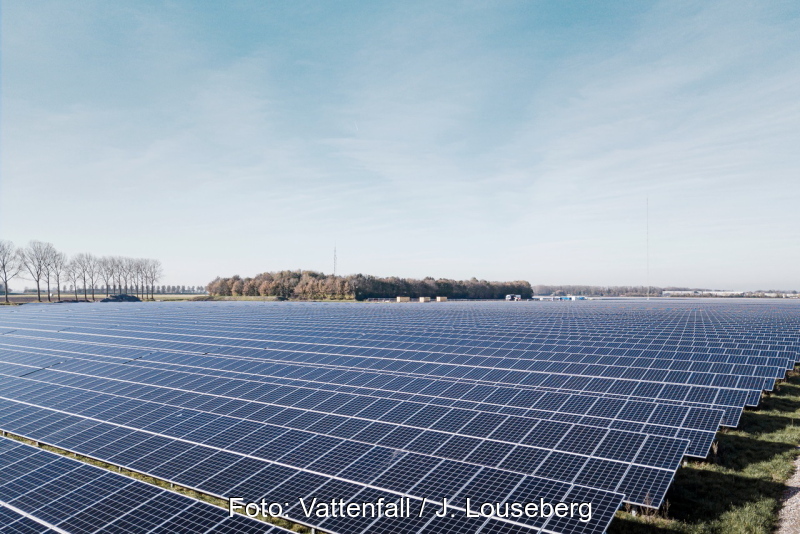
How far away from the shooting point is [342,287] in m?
124

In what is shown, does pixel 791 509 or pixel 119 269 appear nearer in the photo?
pixel 791 509

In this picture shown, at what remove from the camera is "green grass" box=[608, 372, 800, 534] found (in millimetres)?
9422

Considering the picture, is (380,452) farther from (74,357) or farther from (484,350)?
(74,357)

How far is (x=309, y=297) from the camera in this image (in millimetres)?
126500

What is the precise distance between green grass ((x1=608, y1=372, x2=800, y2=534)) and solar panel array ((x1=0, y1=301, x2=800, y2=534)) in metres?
0.97

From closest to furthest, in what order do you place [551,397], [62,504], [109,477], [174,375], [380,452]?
[62,504]
[109,477]
[380,452]
[551,397]
[174,375]

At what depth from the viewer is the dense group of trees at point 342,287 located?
125 meters

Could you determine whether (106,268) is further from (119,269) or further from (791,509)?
(791,509)

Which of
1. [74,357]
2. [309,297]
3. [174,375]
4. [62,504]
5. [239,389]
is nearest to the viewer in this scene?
[62,504]

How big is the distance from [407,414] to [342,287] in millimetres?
112041

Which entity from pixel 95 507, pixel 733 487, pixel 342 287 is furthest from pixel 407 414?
pixel 342 287

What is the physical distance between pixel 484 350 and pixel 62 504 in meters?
17.6

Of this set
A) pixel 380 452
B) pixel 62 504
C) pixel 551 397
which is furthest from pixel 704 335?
pixel 62 504

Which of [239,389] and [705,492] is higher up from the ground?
[239,389]
